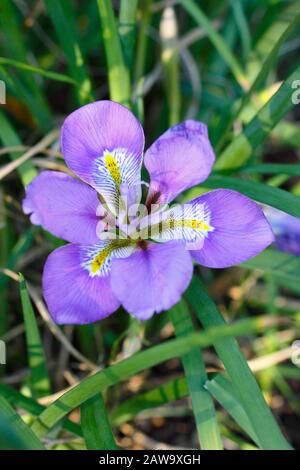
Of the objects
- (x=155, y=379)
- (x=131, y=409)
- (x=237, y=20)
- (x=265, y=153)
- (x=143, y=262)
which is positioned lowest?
(x=155, y=379)

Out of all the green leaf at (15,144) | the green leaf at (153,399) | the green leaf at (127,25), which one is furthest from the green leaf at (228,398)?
the green leaf at (127,25)

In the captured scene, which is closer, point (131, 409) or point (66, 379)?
point (131, 409)

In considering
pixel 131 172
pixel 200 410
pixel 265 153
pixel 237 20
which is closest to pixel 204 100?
pixel 237 20

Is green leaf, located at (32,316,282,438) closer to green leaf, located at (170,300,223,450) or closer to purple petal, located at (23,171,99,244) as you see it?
green leaf, located at (170,300,223,450)

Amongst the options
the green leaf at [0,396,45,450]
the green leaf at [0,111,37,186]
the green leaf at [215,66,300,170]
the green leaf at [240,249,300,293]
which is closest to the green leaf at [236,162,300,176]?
Result: the green leaf at [215,66,300,170]

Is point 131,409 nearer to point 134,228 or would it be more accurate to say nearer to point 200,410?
point 200,410

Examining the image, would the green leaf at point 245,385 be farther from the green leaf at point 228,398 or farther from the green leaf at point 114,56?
the green leaf at point 114,56

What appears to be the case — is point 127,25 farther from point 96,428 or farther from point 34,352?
point 96,428
